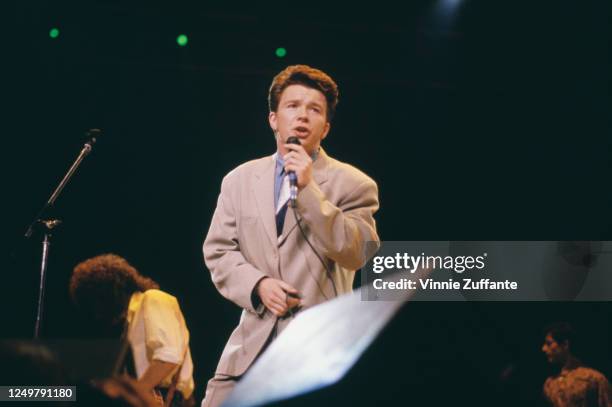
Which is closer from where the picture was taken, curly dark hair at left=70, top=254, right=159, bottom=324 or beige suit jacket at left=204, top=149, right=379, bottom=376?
beige suit jacket at left=204, top=149, right=379, bottom=376

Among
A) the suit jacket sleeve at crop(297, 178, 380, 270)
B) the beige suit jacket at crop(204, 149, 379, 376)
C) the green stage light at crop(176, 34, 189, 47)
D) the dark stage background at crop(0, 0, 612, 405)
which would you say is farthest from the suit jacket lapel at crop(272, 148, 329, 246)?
the green stage light at crop(176, 34, 189, 47)

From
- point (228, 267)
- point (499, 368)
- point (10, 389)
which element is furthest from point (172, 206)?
point (499, 368)

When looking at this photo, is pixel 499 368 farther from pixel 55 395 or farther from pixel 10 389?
pixel 10 389

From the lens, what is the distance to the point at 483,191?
501 cm

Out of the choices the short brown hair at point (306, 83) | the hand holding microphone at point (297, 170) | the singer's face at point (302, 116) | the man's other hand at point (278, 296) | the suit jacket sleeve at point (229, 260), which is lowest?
the man's other hand at point (278, 296)

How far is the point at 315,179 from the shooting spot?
2.64 metres

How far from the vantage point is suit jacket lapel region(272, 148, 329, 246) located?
2590mm

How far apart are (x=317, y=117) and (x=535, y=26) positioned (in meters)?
2.68

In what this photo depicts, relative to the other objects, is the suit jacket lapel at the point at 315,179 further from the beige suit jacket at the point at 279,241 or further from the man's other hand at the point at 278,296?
the man's other hand at the point at 278,296

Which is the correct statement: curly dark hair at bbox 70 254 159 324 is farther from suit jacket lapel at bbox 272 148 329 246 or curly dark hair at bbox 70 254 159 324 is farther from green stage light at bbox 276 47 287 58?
green stage light at bbox 276 47 287 58

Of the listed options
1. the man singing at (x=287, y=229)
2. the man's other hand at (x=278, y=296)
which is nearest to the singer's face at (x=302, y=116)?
the man singing at (x=287, y=229)

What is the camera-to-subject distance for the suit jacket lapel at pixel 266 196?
2597 mm

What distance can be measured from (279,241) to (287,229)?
5 centimetres

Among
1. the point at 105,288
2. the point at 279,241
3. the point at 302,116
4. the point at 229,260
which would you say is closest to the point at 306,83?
the point at 302,116
